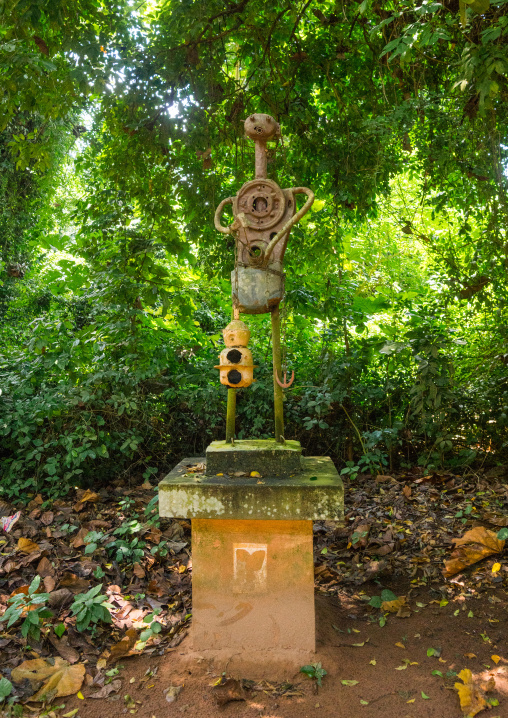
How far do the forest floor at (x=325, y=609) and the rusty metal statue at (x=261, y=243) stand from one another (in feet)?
3.85

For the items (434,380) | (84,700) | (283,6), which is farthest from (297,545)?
(283,6)

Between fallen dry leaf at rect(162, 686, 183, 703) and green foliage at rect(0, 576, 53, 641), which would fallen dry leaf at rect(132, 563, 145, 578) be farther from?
fallen dry leaf at rect(162, 686, 183, 703)

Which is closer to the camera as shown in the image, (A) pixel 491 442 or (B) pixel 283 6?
(B) pixel 283 6

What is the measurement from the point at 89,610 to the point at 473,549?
7.82 ft

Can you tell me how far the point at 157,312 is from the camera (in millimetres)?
5676

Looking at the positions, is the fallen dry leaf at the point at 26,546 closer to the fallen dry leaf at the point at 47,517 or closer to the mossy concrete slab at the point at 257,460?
the fallen dry leaf at the point at 47,517

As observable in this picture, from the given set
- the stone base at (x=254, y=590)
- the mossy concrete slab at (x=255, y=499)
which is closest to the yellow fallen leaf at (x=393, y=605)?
the stone base at (x=254, y=590)

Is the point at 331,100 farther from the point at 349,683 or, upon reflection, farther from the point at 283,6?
the point at 349,683

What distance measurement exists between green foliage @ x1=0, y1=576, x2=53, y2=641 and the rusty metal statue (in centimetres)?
150

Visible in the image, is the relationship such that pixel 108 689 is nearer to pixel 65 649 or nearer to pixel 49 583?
pixel 65 649

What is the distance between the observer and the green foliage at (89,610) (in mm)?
2719

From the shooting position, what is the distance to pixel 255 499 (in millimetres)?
2430

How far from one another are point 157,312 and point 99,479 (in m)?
1.87

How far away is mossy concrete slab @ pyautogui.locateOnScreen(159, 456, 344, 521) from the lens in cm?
241
